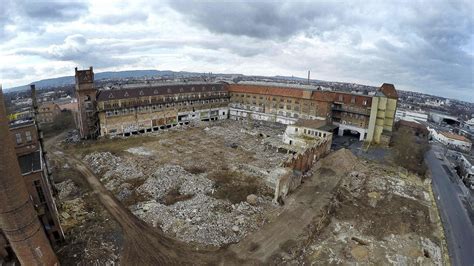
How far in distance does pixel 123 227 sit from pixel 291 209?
18.9 m

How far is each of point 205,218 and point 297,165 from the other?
16745 millimetres

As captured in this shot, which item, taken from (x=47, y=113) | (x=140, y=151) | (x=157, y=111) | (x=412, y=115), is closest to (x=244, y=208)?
(x=140, y=151)

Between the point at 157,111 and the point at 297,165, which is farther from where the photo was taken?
the point at 157,111

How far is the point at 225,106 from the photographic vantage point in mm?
77312

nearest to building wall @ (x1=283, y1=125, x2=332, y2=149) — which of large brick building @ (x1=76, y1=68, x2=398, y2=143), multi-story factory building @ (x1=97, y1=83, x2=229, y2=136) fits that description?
large brick building @ (x1=76, y1=68, x2=398, y2=143)

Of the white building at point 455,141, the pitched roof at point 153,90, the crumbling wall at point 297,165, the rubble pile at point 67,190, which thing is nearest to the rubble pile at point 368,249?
the crumbling wall at point 297,165

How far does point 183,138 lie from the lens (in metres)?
57.5

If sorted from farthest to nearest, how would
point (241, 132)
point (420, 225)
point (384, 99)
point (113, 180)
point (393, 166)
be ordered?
point (241, 132)
point (384, 99)
point (393, 166)
point (113, 180)
point (420, 225)

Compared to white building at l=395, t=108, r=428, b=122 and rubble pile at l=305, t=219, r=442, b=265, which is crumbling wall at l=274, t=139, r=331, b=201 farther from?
white building at l=395, t=108, r=428, b=122

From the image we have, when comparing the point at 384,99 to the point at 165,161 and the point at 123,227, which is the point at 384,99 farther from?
the point at 123,227

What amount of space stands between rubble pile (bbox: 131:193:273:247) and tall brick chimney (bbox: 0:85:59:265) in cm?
1037

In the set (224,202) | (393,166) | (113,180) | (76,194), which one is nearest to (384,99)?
(393,166)

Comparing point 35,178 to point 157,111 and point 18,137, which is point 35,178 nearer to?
point 18,137

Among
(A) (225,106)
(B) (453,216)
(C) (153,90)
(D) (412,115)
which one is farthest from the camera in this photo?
(D) (412,115)
